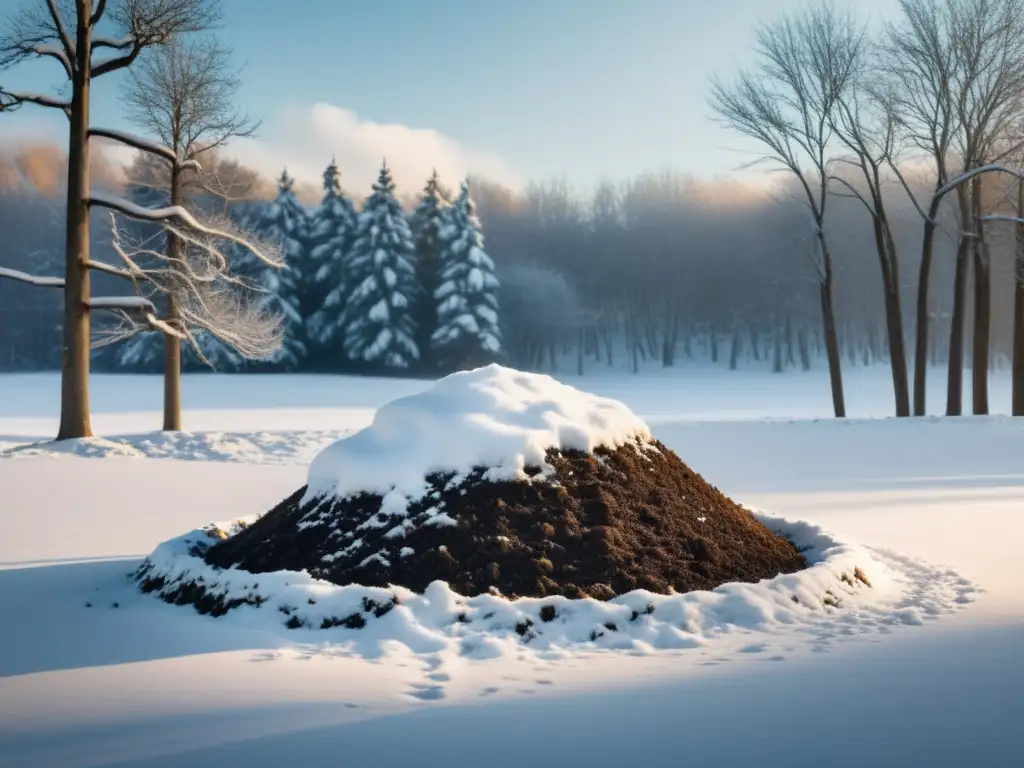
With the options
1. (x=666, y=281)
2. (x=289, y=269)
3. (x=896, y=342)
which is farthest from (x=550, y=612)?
(x=666, y=281)

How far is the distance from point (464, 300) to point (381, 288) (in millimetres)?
3559

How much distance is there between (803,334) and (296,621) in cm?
4951

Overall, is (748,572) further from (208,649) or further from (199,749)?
(199,749)

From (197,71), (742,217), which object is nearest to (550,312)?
(742,217)

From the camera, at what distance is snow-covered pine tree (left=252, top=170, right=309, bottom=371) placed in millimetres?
40188

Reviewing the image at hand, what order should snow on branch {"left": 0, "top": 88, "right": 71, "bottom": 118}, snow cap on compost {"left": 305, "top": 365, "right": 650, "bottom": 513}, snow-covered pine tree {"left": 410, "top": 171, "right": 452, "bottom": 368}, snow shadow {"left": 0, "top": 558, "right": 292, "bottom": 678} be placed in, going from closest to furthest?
1. snow shadow {"left": 0, "top": 558, "right": 292, "bottom": 678}
2. snow cap on compost {"left": 305, "top": 365, "right": 650, "bottom": 513}
3. snow on branch {"left": 0, "top": 88, "right": 71, "bottom": 118}
4. snow-covered pine tree {"left": 410, "top": 171, "right": 452, "bottom": 368}

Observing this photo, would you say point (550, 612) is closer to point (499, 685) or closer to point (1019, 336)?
point (499, 685)

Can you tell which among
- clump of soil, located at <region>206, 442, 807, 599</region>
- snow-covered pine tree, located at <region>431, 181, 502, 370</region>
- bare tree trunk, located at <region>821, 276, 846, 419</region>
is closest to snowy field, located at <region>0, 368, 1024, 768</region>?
clump of soil, located at <region>206, 442, 807, 599</region>

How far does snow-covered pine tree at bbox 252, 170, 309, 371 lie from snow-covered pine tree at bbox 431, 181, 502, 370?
583 cm

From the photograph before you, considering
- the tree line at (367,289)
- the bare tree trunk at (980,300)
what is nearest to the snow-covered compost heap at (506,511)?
the bare tree trunk at (980,300)

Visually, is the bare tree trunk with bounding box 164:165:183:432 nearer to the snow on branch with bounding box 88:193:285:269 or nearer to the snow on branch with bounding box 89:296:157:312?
the snow on branch with bounding box 88:193:285:269

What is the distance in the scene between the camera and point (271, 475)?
1309 cm

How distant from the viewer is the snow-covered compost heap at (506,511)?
17.7 ft

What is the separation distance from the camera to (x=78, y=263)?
1505 cm
